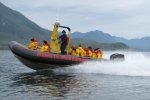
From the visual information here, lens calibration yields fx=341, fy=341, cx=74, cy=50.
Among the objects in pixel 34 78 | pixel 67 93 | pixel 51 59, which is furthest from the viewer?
pixel 51 59

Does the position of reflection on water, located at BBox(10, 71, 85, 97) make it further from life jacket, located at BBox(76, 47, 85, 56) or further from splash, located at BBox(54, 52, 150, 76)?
life jacket, located at BBox(76, 47, 85, 56)

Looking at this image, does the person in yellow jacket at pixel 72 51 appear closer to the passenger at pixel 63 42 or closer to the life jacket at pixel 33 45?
Result: the passenger at pixel 63 42

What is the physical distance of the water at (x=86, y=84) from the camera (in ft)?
56.1

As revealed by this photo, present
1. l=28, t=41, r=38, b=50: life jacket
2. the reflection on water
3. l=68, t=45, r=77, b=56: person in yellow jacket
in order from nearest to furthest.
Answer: the reflection on water → l=28, t=41, r=38, b=50: life jacket → l=68, t=45, r=77, b=56: person in yellow jacket

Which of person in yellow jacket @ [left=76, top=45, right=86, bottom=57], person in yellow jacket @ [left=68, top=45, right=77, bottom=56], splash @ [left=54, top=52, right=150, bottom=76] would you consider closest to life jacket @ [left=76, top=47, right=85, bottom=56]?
person in yellow jacket @ [left=76, top=45, right=86, bottom=57]

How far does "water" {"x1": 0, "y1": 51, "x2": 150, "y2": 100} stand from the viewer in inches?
674

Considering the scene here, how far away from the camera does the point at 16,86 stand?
786 inches

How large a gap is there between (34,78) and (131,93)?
789cm

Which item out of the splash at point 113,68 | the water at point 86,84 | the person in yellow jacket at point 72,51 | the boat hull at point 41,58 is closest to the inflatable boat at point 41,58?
the boat hull at point 41,58

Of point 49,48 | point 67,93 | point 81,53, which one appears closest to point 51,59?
point 49,48

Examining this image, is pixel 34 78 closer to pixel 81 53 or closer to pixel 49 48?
pixel 49 48

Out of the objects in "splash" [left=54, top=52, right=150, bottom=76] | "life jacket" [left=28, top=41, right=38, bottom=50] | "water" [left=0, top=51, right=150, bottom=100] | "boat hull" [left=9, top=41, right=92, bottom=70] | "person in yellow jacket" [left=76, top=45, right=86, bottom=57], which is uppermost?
"life jacket" [left=28, top=41, right=38, bottom=50]

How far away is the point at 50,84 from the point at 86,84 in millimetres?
2228

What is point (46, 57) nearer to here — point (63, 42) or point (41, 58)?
point (41, 58)
